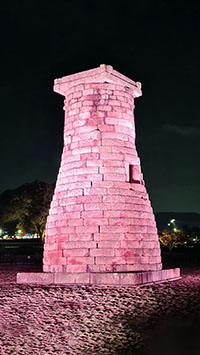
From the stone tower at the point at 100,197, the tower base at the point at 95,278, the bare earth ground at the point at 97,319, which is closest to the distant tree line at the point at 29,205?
the stone tower at the point at 100,197

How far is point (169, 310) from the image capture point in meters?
7.77

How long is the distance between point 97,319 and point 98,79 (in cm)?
861

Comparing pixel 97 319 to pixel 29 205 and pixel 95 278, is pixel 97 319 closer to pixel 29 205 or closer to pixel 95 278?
pixel 95 278

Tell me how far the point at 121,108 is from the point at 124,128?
30.9 inches

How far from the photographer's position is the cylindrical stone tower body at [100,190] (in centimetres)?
1127

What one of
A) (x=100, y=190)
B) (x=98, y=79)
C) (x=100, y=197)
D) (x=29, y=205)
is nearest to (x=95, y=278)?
(x=100, y=197)

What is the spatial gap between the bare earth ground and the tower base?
0.37 metres

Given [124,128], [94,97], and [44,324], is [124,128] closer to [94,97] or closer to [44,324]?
[94,97]

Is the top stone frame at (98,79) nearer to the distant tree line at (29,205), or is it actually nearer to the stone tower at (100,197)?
the stone tower at (100,197)

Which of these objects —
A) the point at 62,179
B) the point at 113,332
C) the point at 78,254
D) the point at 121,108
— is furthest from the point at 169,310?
the point at 121,108

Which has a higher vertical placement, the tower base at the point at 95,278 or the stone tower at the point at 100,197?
the stone tower at the point at 100,197

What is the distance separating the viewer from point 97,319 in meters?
7.34

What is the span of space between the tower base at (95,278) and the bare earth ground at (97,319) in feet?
1.22

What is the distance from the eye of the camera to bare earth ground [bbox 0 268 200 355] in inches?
233
